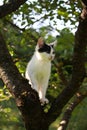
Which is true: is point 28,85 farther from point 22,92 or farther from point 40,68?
point 40,68

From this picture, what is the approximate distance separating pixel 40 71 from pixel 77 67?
3.74ft

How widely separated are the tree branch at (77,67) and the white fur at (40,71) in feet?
2.66

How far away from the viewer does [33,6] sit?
3.67m

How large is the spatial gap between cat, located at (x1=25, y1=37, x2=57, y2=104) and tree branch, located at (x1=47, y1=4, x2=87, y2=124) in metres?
0.84

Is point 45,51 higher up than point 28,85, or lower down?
lower down

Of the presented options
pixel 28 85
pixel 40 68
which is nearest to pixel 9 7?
pixel 28 85

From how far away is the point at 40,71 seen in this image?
3.63m

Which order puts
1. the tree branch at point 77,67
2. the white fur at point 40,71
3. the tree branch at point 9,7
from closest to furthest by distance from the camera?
the tree branch at point 77,67
the tree branch at point 9,7
the white fur at point 40,71

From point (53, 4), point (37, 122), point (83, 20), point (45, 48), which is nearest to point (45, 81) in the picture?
point (45, 48)

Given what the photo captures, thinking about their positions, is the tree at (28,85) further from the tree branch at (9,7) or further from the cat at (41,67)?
the cat at (41,67)

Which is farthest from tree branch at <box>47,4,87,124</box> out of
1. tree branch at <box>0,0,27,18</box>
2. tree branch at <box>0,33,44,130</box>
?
tree branch at <box>0,0,27,18</box>

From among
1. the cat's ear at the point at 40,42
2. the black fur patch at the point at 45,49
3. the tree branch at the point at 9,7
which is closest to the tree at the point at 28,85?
the tree branch at the point at 9,7

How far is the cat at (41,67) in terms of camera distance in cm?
349

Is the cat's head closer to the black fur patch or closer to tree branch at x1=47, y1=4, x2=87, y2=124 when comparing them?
the black fur patch
